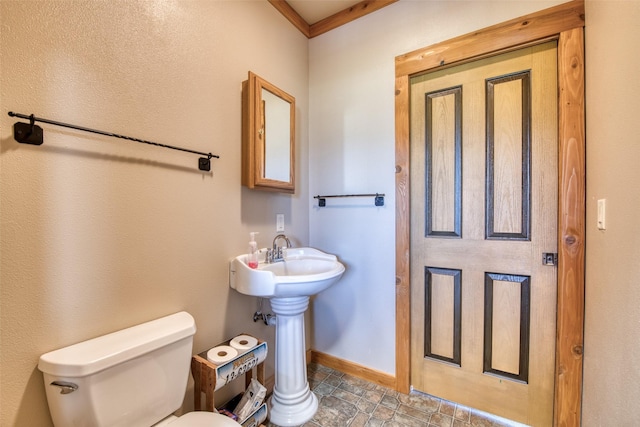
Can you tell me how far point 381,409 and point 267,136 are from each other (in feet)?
5.86

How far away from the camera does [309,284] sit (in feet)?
4.32

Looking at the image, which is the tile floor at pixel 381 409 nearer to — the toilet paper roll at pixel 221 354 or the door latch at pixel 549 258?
the toilet paper roll at pixel 221 354

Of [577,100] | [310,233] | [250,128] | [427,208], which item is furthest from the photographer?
[310,233]

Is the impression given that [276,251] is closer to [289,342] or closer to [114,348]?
[289,342]

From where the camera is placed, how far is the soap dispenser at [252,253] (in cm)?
144

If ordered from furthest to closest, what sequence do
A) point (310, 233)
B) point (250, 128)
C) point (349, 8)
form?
point (310, 233), point (349, 8), point (250, 128)

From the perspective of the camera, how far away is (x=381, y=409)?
1.56 m

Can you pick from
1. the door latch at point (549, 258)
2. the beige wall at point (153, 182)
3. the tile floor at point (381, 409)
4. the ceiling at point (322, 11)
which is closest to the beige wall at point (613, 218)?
the beige wall at point (153, 182)

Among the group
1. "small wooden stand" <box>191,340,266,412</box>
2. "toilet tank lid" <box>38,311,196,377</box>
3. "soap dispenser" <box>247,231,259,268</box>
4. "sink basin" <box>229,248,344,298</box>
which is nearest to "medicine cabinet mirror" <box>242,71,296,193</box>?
"soap dispenser" <box>247,231,259,268</box>

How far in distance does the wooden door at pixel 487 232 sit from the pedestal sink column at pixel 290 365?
2.41ft

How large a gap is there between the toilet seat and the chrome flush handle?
0.36m

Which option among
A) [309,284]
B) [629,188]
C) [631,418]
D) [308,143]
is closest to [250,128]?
[308,143]

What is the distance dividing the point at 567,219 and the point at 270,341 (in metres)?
1.80

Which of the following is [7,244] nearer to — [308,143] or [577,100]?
[308,143]
